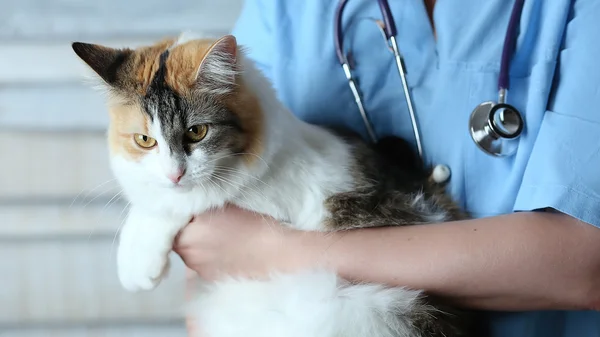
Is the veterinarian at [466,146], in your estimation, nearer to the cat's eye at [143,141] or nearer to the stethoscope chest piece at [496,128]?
the stethoscope chest piece at [496,128]

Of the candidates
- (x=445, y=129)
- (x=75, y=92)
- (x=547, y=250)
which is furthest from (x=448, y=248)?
(x=75, y=92)

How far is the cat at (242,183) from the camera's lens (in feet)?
2.68

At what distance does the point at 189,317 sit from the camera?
99cm

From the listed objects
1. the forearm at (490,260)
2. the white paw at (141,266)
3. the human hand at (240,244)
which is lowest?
the white paw at (141,266)

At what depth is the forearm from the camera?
77 centimetres

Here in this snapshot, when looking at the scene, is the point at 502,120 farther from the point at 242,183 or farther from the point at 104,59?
the point at 104,59

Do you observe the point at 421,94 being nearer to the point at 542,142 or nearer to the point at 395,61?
the point at 395,61

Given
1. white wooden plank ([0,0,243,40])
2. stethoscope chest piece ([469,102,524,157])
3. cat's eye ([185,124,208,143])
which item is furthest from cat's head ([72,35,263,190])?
white wooden plank ([0,0,243,40])

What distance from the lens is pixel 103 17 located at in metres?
1.31

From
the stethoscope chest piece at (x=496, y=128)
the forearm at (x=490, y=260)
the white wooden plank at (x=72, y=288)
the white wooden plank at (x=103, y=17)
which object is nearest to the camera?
the forearm at (x=490, y=260)

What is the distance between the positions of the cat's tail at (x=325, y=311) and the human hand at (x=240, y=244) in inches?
1.3

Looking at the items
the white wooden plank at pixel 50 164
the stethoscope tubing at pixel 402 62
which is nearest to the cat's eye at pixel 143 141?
the stethoscope tubing at pixel 402 62

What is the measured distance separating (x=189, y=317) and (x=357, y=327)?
14.2 inches

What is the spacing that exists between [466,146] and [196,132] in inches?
19.4
